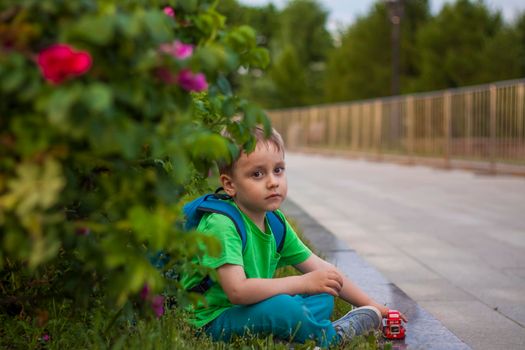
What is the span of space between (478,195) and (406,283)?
21.7ft

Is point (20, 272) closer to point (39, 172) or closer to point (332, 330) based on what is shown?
point (332, 330)

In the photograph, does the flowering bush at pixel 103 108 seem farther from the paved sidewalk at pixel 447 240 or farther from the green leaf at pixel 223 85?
the paved sidewalk at pixel 447 240

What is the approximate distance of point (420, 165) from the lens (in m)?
20.4

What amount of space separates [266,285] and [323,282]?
0.74 ft

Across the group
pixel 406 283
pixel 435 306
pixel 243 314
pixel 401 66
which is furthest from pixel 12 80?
pixel 401 66

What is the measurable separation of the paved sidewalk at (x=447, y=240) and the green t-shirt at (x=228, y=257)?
101 cm

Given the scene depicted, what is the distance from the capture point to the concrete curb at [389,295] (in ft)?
10.6

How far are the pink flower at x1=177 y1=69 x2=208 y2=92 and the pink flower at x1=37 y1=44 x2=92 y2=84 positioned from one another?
0.25 metres

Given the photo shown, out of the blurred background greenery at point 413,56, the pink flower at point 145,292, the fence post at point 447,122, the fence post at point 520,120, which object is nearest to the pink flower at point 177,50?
the pink flower at point 145,292

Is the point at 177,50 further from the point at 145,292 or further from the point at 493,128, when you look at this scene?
the point at 493,128

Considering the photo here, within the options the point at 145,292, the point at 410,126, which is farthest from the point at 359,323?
the point at 410,126

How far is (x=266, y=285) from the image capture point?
3.11 m

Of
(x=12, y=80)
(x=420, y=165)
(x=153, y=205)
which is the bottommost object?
(x=420, y=165)

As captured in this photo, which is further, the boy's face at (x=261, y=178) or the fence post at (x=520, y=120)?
the fence post at (x=520, y=120)
